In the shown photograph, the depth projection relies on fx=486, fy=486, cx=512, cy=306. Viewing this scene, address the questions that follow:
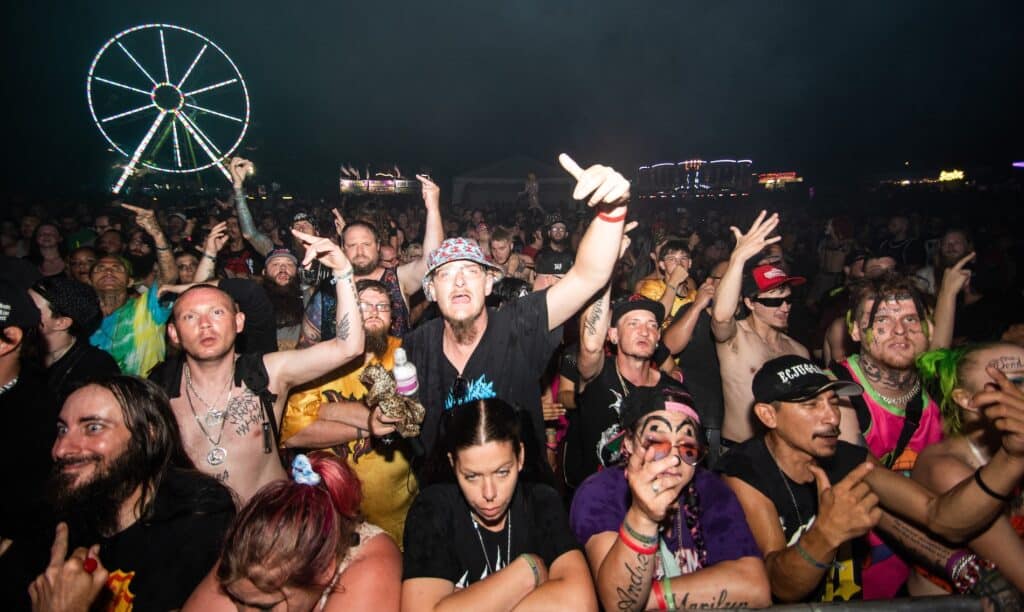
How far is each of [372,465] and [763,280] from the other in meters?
3.26

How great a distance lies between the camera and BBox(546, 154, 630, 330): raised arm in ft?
7.54

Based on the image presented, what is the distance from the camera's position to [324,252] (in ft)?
9.15

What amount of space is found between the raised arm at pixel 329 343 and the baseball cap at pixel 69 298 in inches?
49.9

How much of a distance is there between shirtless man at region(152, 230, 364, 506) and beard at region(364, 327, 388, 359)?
1.68 ft

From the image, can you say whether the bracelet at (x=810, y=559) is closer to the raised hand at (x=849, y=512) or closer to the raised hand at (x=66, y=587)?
the raised hand at (x=849, y=512)

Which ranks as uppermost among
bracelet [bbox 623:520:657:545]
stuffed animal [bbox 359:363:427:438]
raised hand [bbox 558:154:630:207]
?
raised hand [bbox 558:154:630:207]

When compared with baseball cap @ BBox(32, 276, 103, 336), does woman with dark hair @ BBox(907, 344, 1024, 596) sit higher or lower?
lower

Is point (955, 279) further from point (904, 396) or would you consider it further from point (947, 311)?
point (904, 396)

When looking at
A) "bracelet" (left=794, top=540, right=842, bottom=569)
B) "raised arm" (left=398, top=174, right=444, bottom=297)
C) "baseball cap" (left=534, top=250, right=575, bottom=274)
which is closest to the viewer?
"bracelet" (left=794, top=540, right=842, bottom=569)

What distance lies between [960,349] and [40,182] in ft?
137

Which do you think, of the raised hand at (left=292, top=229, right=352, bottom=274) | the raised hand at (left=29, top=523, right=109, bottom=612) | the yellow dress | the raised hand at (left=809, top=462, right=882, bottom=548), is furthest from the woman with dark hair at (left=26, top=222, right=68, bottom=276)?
the raised hand at (left=809, top=462, right=882, bottom=548)

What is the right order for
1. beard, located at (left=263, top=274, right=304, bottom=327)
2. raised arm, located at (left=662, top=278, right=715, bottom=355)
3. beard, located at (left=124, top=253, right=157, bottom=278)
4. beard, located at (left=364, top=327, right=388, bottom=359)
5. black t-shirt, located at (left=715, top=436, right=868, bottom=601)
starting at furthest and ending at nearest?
beard, located at (left=124, top=253, right=157, bottom=278) → beard, located at (left=263, top=274, right=304, bottom=327) → raised arm, located at (left=662, top=278, right=715, bottom=355) → beard, located at (left=364, top=327, right=388, bottom=359) → black t-shirt, located at (left=715, top=436, right=868, bottom=601)

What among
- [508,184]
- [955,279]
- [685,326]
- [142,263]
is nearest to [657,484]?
[685,326]

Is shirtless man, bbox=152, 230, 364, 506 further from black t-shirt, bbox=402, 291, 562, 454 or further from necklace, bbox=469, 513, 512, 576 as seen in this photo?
necklace, bbox=469, 513, 512, 576
